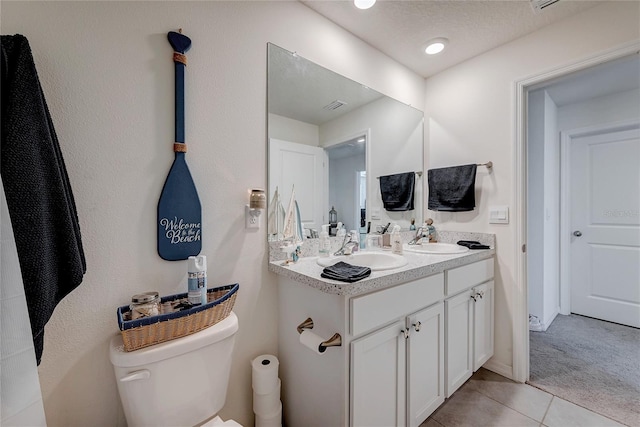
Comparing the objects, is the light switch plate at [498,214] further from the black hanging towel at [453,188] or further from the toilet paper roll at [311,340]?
the toilet paper roll at [311,340]

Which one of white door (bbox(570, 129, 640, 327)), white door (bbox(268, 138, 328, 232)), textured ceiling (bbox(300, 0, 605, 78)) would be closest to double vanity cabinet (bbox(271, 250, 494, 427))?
white door (bbox(268, 138, 328, 232))

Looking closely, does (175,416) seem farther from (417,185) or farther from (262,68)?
(417,185)

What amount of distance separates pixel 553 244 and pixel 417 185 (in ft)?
5.81

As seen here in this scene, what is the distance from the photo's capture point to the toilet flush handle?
843mm

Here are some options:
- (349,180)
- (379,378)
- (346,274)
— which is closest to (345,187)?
(349,180)

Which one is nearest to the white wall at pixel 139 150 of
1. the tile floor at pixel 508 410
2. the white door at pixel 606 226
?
the tile floor at pixel 508 410

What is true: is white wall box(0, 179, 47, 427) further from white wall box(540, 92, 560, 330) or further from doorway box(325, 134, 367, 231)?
white wall box(540, 92, 560, 330)

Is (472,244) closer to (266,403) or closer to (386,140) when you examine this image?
(386,140)

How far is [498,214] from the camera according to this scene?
1891 millimetres

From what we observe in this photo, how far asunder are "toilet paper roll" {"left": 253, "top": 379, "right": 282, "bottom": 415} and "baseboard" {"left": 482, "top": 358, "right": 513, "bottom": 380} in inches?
63.6

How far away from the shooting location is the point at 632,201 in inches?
100.0

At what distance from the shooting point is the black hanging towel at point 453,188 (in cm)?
199

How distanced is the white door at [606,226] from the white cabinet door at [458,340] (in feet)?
7.20

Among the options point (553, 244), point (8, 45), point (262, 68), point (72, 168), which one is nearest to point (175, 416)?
point (72, 168)
